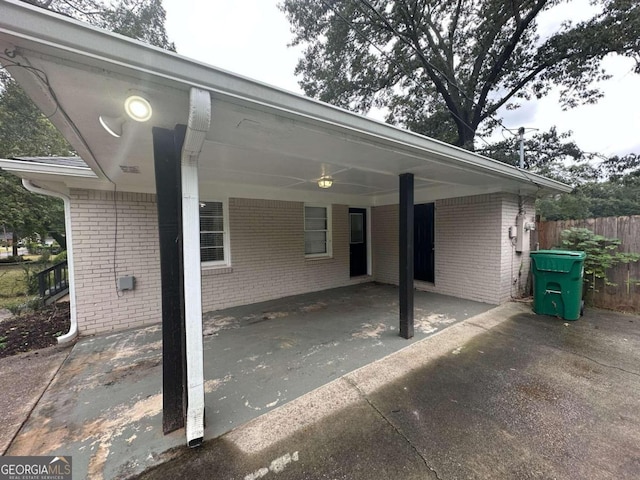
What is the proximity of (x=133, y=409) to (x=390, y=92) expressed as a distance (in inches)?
441


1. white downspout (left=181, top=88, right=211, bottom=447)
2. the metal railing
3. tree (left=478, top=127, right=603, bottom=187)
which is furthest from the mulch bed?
tree (left=478, top=127, right=603, bottom=187)

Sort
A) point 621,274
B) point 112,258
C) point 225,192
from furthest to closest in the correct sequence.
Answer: point 225,192 → point 621,274 → point 112,258

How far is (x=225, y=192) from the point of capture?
15.6ft

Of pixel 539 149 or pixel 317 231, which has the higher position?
pixel 539 149

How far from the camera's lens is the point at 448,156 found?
2.86 metres

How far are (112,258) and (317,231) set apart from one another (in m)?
3.99

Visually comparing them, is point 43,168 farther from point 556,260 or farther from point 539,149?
point 539,149

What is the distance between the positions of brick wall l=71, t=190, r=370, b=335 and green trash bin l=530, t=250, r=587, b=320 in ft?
14.3

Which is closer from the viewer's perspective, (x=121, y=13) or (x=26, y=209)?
(x=121, y=13)

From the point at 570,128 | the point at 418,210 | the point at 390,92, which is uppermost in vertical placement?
the point at 390,92

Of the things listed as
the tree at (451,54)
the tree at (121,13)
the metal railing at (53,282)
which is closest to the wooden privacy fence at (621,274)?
the tree at (451,54)

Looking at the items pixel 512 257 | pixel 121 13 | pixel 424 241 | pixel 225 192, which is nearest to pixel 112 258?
pixel 225 192

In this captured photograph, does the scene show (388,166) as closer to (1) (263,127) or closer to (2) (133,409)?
(1) (263,127)

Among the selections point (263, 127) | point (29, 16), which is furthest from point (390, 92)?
point (29, 16)
